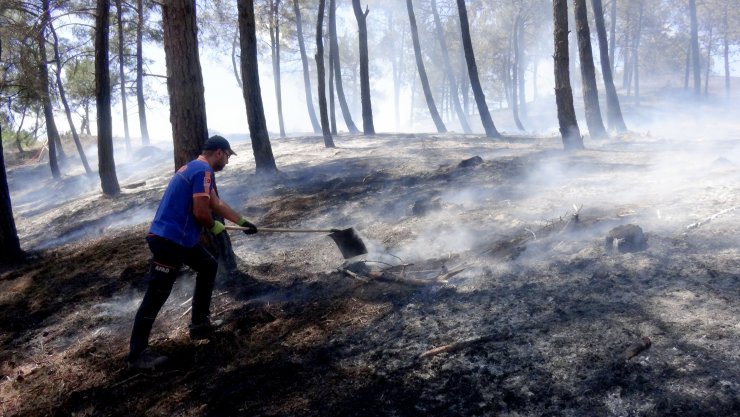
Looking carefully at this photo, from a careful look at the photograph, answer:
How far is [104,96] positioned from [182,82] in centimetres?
838

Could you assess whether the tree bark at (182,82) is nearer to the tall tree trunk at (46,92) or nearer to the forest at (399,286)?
the forest at (399,286)

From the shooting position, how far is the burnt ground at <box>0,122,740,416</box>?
10.3 ft

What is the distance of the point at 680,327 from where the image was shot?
135 inches

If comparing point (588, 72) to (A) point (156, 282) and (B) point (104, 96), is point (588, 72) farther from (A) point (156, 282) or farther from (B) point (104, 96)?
(A) point (156, 282)

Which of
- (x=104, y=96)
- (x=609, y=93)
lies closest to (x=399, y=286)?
(x=104, y=96)

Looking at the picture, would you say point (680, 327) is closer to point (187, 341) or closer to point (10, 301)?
point (187, 341)

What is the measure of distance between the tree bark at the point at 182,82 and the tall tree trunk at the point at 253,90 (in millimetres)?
6259

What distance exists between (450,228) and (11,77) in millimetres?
14299

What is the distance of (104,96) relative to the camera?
12867 mm

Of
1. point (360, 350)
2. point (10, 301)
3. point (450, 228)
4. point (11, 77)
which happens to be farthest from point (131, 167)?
point (360, 350)

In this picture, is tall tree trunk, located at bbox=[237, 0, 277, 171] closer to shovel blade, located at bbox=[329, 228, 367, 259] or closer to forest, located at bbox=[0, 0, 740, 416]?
forest, located at bbox=[0, 0, 740, 416]

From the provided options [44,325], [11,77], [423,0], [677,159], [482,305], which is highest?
[423,0]

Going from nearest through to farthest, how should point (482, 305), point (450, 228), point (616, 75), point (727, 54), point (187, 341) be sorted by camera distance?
point (482, 305)
point (187, 341)
point (450, 228)
point (727, 54)
point (616, 75)

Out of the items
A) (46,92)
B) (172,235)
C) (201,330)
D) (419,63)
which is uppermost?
(419,63)
